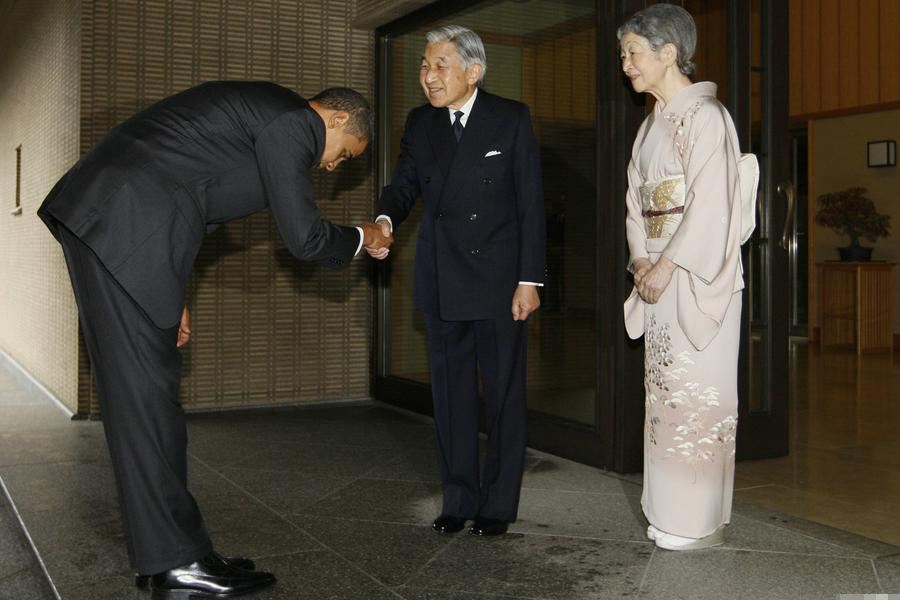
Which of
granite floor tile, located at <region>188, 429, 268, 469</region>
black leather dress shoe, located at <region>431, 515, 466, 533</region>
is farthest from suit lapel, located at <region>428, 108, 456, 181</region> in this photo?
granite floor tile, located at <region>188, 429, 268, 469</region>

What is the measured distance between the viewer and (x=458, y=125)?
2.96 meters

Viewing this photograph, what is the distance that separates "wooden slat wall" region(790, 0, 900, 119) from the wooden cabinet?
63.0 inches

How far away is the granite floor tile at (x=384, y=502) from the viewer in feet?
10.3

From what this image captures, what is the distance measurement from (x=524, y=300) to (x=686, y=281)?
451mm

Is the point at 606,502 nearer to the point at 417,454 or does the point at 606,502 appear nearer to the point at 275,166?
the point at 417,454

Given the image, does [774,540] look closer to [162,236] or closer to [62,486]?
[162,236]

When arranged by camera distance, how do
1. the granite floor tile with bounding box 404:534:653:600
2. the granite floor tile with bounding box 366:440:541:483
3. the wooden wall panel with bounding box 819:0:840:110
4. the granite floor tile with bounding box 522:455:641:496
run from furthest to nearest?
the wooden wall panel with bounding box 819:0:840:110
the granite floor tile with bounding box 366:440:541:483
the granite floor tile with bounding box 522:455:641:496
the granite floor tile with bounding box 404:534:653:600

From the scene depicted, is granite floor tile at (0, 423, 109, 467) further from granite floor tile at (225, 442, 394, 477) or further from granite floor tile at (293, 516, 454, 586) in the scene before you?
granite floor tile at (293, 516, 454, 586)

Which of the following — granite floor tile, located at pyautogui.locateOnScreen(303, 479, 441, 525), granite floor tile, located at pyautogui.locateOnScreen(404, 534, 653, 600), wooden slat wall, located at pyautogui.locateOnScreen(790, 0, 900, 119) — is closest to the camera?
granite floor tile, located at pyautogui.locateOnScreen(404, 534, 653, 600)

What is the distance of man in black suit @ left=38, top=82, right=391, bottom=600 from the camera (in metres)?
2.20

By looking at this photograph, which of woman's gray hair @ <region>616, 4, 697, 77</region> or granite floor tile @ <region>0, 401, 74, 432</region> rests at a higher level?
woman's gray hair @ <region>616, 4, 697, 77</region>

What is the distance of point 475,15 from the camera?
15.6 ft

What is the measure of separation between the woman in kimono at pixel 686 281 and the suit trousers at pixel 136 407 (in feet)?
4.21

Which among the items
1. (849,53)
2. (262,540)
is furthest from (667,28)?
(849,53)
